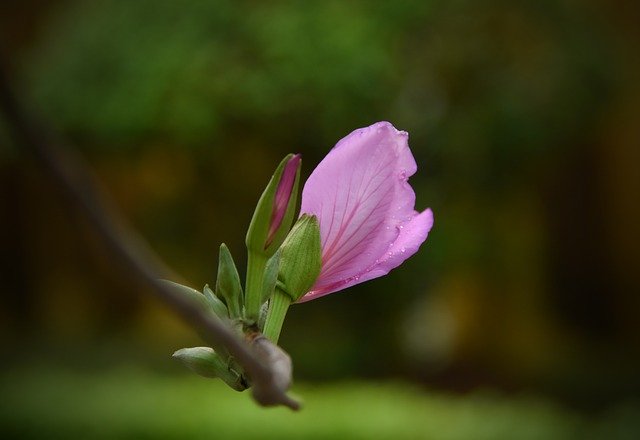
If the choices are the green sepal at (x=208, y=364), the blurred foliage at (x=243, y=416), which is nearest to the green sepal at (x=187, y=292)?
the green sepal at (x=208, y=364)

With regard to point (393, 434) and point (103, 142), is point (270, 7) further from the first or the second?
point (393, 434)

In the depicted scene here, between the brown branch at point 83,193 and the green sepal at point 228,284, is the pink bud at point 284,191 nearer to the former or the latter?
the green sepal at point 228,284

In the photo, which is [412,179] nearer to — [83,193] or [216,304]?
[216,304]

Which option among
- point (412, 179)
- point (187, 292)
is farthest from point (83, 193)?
point (412, 179)

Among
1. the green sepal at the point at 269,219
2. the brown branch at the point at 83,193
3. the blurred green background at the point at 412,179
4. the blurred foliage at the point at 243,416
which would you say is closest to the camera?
the brown branch at the point at 83,193

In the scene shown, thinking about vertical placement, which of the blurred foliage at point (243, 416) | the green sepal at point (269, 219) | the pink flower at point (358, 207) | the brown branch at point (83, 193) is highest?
the blurred foliage at point (243, 416)

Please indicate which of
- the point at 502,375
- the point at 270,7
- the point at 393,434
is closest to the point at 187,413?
the point at 393,434

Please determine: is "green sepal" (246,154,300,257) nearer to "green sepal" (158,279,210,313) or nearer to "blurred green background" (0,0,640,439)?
"green sepal" (158,279,210,313)
